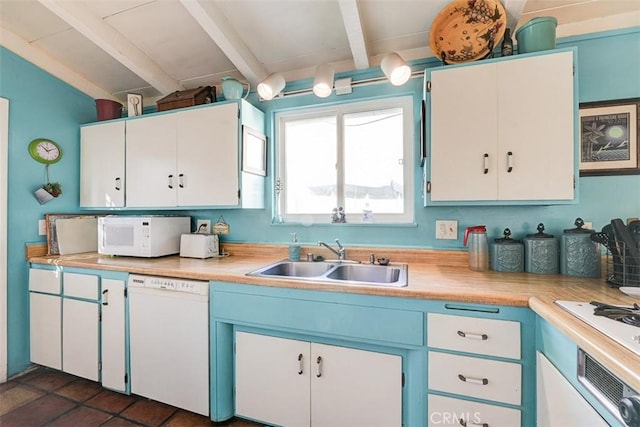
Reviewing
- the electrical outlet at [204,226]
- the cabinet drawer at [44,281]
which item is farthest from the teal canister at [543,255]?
the cabinet drawer at [44,281]

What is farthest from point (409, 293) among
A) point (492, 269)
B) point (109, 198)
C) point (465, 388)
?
point (109, 198)

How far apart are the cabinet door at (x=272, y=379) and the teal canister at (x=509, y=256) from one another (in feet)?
3.82

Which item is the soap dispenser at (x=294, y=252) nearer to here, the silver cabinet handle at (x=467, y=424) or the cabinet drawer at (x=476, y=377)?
the cabinet drawer at (x=476, y=377)

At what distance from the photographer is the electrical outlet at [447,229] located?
1.76 metres

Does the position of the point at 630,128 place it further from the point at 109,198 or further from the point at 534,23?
the point at 109,198

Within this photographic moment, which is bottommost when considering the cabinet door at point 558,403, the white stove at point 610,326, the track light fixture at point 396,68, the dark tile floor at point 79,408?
the dark tile floor at point 79,408

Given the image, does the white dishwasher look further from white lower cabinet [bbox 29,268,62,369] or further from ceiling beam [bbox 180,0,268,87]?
ceiling beam [bbox 180,0,268,87]

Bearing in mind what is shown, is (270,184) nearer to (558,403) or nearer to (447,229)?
(447,229)

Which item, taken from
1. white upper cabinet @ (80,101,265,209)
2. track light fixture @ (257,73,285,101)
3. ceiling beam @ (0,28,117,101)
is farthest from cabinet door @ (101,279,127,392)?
ceiling beam @ (0,28,117,101)

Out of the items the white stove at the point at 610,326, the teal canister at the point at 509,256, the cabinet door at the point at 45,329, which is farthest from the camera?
the cabinet door at the point at 45,329

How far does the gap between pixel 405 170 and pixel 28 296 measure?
10.00 ft

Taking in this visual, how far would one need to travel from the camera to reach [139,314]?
1700 mm

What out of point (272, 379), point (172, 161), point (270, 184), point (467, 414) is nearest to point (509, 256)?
point (467, 414)

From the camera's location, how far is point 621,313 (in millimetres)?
835
